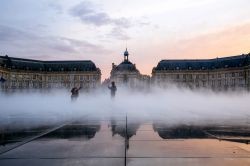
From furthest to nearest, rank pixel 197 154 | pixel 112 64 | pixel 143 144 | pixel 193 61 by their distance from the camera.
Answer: pixel 112 64 → pixel 193 61 → pixel 143 144 → pixel 197 154

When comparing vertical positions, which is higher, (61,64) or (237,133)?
(61,64)

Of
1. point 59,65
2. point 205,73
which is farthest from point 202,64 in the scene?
point 59,65

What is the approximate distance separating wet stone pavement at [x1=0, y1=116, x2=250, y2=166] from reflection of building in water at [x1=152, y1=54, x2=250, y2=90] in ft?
386

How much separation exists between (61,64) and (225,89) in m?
71.1

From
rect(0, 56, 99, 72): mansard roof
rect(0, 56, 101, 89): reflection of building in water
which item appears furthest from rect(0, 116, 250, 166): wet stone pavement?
rect(0, 56, 99, 72): mansard roof

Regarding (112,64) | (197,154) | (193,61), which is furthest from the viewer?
(112,64)

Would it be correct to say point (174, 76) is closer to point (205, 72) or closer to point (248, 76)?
point (205, 72)

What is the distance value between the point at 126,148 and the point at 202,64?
134m

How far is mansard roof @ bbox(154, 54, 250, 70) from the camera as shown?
124 m

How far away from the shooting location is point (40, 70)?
139 meters

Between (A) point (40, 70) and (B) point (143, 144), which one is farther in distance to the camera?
(A) point (40, 70)

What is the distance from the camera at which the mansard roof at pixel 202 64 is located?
124 metres

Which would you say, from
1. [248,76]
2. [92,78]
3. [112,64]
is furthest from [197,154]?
[112,64]

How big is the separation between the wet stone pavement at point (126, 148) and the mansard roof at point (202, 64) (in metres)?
121
